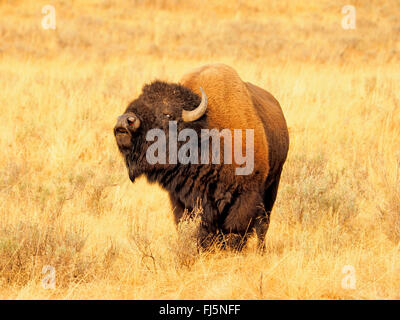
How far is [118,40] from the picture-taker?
21781 millimetres

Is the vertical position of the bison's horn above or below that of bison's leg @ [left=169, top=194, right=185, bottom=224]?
above

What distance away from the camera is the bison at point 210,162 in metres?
4.46

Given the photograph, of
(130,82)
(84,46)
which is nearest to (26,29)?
(84,46)

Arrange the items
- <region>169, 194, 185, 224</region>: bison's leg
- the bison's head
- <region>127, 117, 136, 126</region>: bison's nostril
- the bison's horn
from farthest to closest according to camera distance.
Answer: <region>169, 194, 185, 224</region>: bison's leg → the bison's horn → the bison's head → <region>127, 117, 136, 126</region>: bison's nostril

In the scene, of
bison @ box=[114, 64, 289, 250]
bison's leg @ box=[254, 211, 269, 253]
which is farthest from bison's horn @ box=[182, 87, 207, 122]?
bison's leg @ box=[254, 211, 269, 253]

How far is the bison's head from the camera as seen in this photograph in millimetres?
4375

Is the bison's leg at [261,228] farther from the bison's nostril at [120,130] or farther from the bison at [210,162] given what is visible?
the bison's nostril at [120,130]

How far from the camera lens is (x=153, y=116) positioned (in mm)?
4449

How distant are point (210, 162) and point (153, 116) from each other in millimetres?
674

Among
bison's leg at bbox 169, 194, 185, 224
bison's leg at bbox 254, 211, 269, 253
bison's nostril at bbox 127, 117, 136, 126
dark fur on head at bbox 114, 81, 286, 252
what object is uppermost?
bison's nostril at bbox 127, 117, 136, 126

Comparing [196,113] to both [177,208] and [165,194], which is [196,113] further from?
[165,194]

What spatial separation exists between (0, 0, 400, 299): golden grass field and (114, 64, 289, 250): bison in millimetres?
326

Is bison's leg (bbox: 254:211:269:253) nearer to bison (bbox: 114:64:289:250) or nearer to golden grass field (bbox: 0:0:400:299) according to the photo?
bison (bbox: 114:64:289:250)
